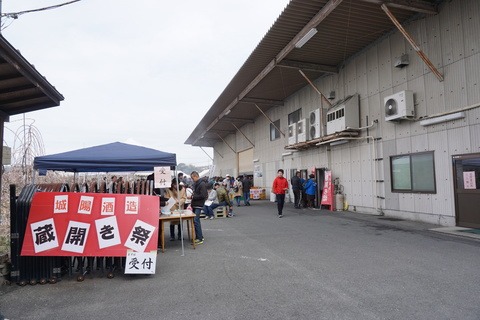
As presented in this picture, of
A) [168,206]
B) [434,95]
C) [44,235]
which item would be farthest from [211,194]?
[434,95]

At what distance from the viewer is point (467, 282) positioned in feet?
15.0

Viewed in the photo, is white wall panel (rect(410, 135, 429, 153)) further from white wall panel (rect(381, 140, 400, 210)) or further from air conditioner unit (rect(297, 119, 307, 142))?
air conditioner unit (rect(297, 119, 307, 142))

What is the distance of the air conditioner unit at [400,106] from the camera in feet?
33.8

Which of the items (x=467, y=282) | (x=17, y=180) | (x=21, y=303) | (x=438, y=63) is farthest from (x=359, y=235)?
(x=17, y=180)

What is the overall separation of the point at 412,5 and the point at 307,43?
156 inches

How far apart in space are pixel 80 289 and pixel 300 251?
13.1ft

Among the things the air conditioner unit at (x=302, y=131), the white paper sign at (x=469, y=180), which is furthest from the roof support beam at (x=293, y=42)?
the white paper sign at (x=469, y=180)

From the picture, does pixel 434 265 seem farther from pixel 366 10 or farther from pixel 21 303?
pixel 366 10

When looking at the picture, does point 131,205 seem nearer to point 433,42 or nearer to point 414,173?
point 414,173

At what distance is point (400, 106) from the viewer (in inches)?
413

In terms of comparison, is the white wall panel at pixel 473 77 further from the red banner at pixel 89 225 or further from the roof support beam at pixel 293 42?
the red banner at pixel 89 225

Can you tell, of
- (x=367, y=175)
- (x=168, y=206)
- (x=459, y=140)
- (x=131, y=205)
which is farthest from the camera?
(x=367, y=175)

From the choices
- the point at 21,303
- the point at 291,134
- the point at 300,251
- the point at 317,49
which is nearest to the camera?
the point at 21,303

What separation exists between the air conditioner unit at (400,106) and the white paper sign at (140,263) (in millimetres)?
8786
